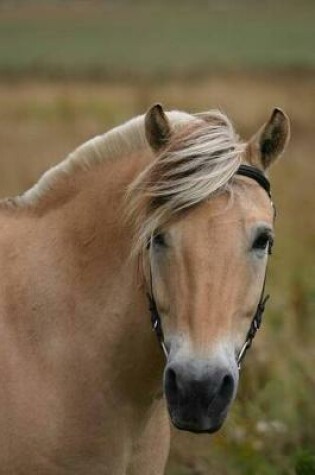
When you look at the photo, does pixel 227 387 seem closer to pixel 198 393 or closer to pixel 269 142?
pixel 198 393

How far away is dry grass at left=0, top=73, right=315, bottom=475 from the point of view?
17.0ft

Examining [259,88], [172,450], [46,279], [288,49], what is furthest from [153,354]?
[288,49]

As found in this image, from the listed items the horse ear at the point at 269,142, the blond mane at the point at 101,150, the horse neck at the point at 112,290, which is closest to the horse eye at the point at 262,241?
the horse ear at the point at 269,142

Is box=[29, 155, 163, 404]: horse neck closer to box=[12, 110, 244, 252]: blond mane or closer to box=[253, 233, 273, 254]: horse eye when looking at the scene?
box=[12, 110, 244, 252]: blond mane

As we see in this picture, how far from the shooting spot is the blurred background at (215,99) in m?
5.32

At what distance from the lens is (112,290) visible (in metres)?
3.79

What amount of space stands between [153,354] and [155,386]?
138 millimetres

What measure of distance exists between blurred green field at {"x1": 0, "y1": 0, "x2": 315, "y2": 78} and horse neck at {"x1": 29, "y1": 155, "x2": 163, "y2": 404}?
2404cm

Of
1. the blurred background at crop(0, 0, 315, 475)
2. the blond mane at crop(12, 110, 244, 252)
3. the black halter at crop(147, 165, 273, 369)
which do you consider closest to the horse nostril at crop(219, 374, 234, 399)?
the black halter at crop(147, 165, 273, 369)

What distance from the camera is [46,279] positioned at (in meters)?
3.86

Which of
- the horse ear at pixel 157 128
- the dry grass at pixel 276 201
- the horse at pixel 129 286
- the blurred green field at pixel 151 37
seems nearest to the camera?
the horse at pixel 129 286

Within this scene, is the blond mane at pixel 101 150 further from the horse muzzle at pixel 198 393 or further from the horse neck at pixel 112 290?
the horse muzzle at pixel 198 393

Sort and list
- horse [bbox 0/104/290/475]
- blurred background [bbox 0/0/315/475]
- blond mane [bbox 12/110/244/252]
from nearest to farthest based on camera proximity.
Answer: horse [bbox 0/104/290/475]
blond mane [bbox 12/110/244/252]
blurred background [bbox 0/0/315/475]

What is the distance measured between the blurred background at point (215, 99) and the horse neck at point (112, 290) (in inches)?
53.1
